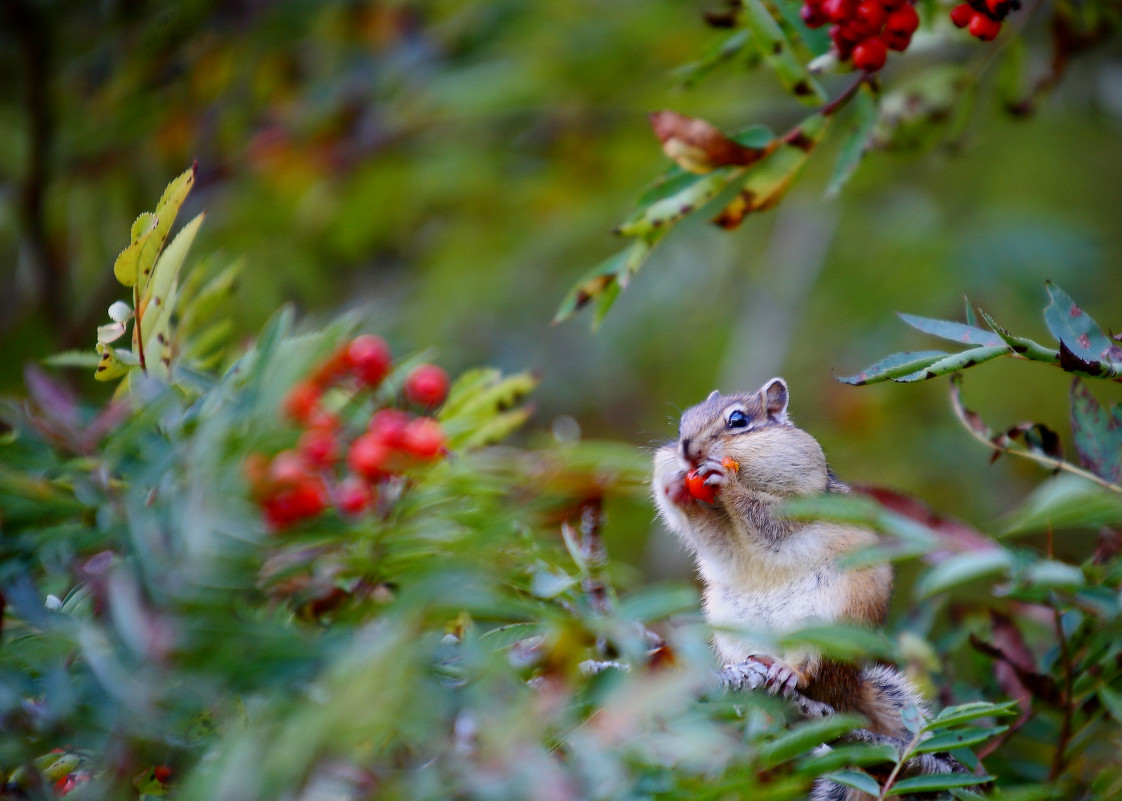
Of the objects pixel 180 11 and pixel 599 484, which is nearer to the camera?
pixel 599 484

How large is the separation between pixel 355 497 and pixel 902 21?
1196mm

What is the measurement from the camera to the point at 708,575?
6.91ft

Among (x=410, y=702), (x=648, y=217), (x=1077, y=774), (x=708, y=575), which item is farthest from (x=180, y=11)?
(x=1077, y=774)

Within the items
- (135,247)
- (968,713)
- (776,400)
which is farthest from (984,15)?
(135,247)

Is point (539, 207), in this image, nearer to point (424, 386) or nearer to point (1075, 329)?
point (424, 386)

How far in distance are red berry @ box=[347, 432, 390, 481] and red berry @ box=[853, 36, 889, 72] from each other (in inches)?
40.1

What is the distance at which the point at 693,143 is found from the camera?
5.20 ft

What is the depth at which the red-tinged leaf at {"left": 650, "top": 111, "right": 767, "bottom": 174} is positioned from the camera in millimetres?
1578

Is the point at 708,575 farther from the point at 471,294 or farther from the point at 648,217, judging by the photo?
the point at 471,294

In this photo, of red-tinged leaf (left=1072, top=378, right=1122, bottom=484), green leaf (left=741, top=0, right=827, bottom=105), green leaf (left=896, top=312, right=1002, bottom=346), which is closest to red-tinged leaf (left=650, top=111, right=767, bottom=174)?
green leaf (left=741, top=0, right=827, bottom=105)

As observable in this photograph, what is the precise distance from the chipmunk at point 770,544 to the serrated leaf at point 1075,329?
2.35 ft

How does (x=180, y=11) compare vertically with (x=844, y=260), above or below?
above

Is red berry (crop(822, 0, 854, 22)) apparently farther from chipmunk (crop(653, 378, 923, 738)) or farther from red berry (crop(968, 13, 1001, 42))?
chipmunk (crop(653, 378, 923, 738))

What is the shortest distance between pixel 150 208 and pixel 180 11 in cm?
86
